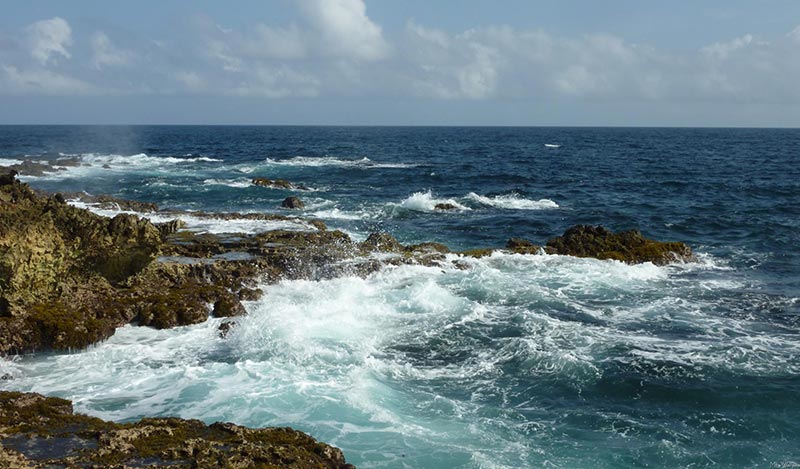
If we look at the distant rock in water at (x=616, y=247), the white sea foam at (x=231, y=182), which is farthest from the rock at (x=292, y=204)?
the distant rock in water at (x=616, y=247)

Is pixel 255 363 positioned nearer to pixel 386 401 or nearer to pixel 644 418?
pixel 386 401

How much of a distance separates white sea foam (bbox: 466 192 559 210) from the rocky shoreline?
1651cm

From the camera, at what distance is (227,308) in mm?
18406

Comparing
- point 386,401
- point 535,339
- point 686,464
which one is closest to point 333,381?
point 386,401

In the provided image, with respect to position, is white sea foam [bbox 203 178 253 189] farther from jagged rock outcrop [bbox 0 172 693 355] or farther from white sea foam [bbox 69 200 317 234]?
jagged rock outcrop [bbox 0 172 693 355]

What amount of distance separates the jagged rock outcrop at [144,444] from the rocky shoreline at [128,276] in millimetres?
32

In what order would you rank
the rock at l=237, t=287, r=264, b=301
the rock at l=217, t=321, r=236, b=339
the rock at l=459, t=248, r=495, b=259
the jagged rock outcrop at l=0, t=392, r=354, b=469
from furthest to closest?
the rock at l=459, t=248, r=495, b=259 < the rock at l=237, t=287, r=264, b=301 < the rock at l=217, t=321, r=236, b=339 < the jagged rock outcrop at l=0, t=392, r=354, b=469

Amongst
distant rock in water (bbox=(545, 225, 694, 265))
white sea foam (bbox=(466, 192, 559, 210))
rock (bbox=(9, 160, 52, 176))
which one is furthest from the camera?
rock (bbox=(9, 160, 52, 176))

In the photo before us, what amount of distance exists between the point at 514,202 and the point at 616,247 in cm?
1767

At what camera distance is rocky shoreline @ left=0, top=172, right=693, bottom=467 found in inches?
401

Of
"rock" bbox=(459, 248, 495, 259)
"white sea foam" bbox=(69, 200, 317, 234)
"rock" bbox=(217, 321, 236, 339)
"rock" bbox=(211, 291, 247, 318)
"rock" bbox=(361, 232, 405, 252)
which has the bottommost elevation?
"rock" bbox=(217, 321, 236, 339)

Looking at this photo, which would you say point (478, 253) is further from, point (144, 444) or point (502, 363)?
point (144, 444)

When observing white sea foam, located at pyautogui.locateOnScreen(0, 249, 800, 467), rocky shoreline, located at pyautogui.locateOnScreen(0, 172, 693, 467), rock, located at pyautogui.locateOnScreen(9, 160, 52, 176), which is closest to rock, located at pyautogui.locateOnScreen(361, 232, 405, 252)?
rocky shoreline, located at pyautogui.locateOnScreen(0, 172, 693, 467)

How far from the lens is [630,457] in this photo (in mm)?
11797
